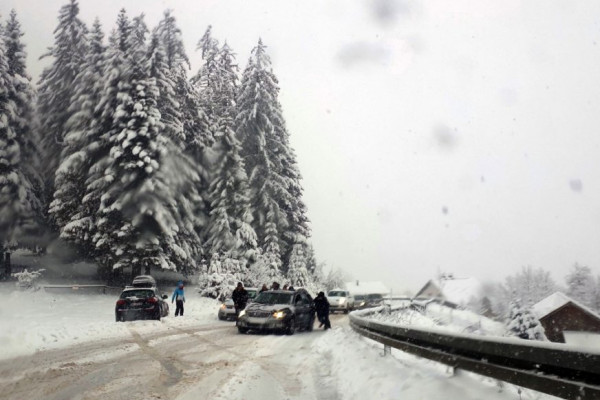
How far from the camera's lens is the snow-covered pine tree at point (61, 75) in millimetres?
39938

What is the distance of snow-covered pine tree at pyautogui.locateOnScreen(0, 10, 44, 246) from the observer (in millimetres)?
33156

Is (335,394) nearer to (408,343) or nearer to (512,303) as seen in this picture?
(408,343)

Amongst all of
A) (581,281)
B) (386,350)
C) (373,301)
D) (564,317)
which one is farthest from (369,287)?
(386,350)

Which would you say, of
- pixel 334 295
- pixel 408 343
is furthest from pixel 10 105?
pixel 408 343

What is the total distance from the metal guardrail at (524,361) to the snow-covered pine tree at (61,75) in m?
39.2

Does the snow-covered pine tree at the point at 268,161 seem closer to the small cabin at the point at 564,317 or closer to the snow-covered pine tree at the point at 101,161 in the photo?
the snow-covered pine tree at the point at 101,161

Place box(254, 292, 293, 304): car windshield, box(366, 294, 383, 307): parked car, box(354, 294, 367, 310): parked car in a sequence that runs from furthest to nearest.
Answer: box(366, 294, 383, 307): parked car < box(354, 294, 367, 310): parked car < box(254, 292, 293, 304): car windshield

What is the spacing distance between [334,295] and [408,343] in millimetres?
32899

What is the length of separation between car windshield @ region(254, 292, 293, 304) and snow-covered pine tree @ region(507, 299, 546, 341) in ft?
31.9

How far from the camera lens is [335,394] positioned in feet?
25.0

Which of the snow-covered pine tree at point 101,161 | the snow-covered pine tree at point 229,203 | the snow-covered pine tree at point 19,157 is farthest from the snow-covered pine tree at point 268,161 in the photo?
the snow-covered pine tree at point 19,157

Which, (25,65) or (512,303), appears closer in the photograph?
(512,303)

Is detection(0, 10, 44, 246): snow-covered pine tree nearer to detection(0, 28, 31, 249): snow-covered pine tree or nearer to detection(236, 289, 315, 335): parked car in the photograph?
detection(0, 28, 31, 249): snow-covered pine tree

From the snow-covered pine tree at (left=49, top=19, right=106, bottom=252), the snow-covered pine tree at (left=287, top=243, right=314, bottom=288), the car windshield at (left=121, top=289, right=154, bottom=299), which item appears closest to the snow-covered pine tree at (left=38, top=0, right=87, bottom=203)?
the snow-covered pine tree at (left=49, top=19, right=106, bottom=252)
